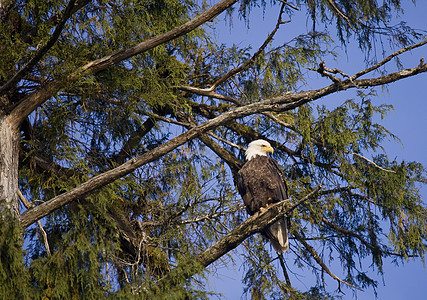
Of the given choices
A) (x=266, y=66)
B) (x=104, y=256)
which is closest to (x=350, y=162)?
(x=266, y=66)

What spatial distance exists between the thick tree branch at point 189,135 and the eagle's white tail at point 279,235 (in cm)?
176

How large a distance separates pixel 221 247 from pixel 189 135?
3.11ft

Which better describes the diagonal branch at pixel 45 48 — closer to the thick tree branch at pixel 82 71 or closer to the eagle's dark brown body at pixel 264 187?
the thick tree branch at pixel 82 71

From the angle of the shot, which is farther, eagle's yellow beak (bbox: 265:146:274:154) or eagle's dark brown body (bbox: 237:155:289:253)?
eagle's yellow beak (bbox: 265:146:274:154)

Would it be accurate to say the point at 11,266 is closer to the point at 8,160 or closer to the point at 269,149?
the point at 8,160

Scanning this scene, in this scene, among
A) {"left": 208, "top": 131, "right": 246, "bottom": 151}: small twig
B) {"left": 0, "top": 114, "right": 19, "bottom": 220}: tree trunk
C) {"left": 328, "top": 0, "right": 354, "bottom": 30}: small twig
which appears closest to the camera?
{"left": 0, "top": 114, "right": 19, "bottom": 220}: tree trunk

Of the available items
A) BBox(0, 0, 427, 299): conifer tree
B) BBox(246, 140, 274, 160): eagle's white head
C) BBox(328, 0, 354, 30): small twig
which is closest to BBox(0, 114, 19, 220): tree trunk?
BBox(0, 0, 427, 299): conifer tree

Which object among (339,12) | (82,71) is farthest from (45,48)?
(339,12)

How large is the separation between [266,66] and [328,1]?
1052 millimetres

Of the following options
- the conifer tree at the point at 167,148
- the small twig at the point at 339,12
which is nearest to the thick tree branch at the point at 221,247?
the conifer tree at the point at 167,148

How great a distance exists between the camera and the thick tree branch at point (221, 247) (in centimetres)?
409

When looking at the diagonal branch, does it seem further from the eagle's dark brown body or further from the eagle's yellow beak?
the eagle's yellow beak

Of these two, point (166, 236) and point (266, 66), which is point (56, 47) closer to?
point (166, 236)

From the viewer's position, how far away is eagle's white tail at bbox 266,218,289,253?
6336 millimetres
